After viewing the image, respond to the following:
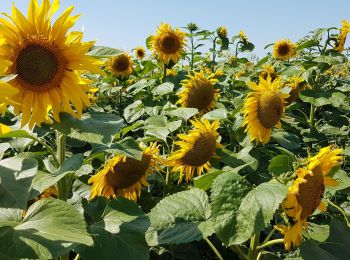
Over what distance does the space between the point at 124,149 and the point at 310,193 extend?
0.62 meters

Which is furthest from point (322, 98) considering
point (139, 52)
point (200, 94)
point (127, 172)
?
point (139, 52)

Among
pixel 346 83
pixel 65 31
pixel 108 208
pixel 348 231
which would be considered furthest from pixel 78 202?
pixel 346 83

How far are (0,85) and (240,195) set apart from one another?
0.77 m

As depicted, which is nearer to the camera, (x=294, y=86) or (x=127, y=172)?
(x=127, y=172)

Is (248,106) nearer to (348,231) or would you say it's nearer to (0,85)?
(348,231)

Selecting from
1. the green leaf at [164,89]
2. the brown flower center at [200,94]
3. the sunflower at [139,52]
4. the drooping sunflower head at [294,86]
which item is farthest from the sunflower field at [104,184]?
the sunflower at [139,52]

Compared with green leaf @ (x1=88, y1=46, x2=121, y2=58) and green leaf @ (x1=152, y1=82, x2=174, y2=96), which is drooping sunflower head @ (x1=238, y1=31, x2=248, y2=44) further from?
green leaf @ (x1=88, y1=46, x2=121, y2=58)

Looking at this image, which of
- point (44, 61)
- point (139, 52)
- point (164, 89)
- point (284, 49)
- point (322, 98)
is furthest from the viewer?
point (139, 52)

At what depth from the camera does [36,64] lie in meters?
1.48

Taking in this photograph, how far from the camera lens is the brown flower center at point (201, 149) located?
223cm

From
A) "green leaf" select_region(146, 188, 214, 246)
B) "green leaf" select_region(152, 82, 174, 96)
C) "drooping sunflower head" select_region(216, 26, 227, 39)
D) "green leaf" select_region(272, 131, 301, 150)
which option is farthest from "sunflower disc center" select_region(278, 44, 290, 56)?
"green leaf" select_region(146, 188, 214, 246)

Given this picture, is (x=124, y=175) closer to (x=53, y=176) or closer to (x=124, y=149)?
(x=124, y=149)

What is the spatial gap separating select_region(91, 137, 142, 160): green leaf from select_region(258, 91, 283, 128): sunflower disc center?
3.27 ft

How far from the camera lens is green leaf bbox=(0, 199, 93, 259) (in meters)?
1.00
